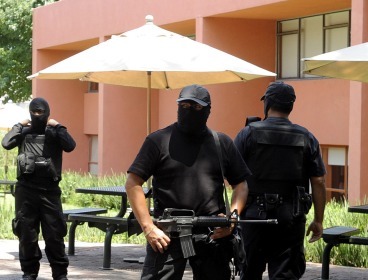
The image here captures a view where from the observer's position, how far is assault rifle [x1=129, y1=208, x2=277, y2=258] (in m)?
6.21

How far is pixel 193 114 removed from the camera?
6.42 meters

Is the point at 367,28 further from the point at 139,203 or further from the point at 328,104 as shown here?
the point at 139,203

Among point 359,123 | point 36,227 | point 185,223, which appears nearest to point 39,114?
point 36,227

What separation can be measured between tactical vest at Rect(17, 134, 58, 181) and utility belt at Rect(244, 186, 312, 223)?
3021 mm

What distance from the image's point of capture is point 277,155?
24.9 feet

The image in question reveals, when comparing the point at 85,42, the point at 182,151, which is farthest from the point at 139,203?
the point at 85,42

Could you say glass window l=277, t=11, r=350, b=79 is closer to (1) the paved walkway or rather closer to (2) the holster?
(1) the paved walkway

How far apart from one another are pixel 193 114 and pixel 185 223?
2.29ft

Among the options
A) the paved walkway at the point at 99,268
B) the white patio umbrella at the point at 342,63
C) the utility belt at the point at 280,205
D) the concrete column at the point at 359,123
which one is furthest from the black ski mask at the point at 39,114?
the concrete column at the point at 359,123

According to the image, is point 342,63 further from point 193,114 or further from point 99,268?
point 193,114

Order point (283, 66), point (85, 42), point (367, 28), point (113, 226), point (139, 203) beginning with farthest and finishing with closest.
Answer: point (85, 42)
point (283, 66)
point (367, 28)
point (113, 226)
point (139, 203)

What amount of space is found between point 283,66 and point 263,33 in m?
0.89

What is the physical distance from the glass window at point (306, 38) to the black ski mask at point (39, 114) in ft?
38.3

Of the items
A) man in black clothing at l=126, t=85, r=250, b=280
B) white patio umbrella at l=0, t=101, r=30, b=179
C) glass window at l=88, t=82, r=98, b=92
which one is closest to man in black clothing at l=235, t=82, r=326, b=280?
man in black clothing at l=126, t=85, r=250, b=280
